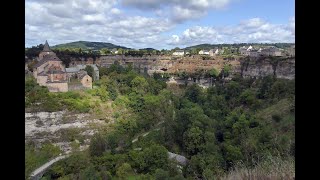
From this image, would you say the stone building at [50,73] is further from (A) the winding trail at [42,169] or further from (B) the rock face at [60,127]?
(A) the winding trail at [42,169]

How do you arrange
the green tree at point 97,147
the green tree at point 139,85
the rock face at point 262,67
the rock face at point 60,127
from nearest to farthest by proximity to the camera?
the green tree at point 97,147
the rock face at point 60,127
the rock face at point 262,67
the green tree at point 139,85

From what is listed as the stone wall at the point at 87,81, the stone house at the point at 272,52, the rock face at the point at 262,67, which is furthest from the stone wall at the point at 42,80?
the stone house at the point at 272,52

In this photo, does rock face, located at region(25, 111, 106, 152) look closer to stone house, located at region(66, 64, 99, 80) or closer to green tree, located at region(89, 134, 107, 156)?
green tree, located at region(89, 134, 107, 156)

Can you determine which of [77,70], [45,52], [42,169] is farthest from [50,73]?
[42,169]

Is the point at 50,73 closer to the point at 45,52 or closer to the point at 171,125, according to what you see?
the point at 45,52

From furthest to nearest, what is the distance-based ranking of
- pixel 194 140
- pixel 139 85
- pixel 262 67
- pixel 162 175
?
pixel 139 85 → pixel 262 67 → pixel 194 140 → pixel 162 175

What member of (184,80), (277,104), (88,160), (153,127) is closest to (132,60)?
(184,80)
